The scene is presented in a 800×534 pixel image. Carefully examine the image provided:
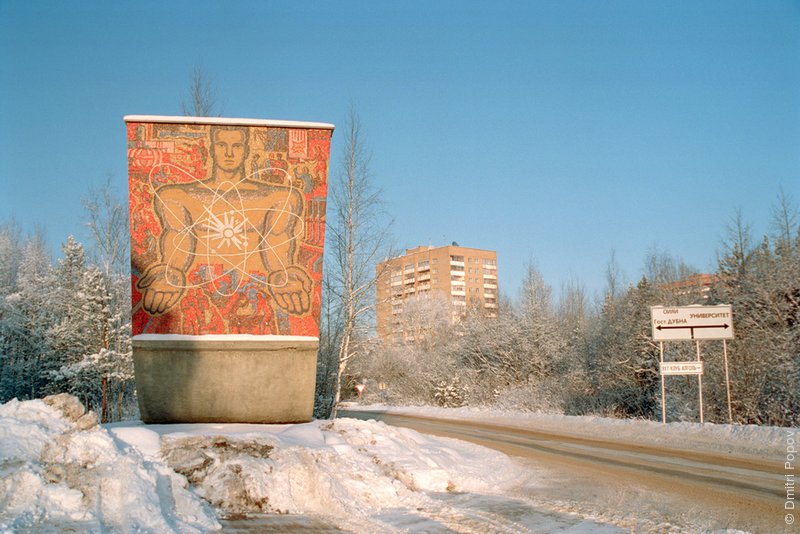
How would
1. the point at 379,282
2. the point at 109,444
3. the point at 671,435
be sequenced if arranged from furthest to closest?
the point at 379,282 < the point at 671,435 < the point at 109,444

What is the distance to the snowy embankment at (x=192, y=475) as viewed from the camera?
255 inches

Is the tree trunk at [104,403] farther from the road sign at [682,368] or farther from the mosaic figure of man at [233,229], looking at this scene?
the road sign at [682,368]

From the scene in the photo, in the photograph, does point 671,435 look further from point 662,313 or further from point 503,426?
point 503,426

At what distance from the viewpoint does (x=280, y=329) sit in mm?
13461

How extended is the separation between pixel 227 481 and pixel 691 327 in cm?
1621

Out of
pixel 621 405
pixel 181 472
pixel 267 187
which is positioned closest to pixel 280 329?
pixel 267 187

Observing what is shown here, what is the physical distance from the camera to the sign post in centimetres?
1912

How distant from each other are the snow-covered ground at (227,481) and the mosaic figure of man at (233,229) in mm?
3335

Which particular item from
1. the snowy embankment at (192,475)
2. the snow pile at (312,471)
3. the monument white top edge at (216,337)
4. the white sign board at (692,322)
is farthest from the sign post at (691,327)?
the monument white top edge at (216,337)

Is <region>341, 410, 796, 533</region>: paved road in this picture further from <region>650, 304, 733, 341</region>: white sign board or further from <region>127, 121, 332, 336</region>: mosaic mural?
<region>127, 121, 332, 336</region>: mosaic mural

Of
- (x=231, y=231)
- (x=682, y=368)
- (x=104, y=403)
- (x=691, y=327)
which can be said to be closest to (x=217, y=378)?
(x=231, y=231)

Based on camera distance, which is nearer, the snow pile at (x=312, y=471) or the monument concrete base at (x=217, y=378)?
the snow pile at (x=312, y=471)

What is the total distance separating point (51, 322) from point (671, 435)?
146 feet

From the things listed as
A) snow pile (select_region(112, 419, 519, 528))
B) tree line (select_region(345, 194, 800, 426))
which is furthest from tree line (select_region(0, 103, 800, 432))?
snow pile (select_region(112, 419, 519, 528))
